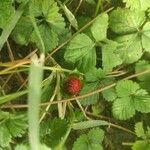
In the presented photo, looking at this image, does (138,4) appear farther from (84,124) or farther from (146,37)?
(84,124)

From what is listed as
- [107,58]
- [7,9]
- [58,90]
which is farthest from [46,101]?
[7,9]

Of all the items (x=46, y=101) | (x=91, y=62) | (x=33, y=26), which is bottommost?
(x=46, y=101)

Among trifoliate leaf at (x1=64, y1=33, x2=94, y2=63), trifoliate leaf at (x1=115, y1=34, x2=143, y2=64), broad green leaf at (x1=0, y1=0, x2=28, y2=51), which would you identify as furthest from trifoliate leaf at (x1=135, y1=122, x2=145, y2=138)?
broad green leaf at (x1=0, y1=0, x2=28, y2=51)

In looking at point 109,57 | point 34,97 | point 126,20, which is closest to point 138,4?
point 126,20

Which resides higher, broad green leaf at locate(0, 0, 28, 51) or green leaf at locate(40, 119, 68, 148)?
broad green leaf at locate(0, 0, 28, 51)

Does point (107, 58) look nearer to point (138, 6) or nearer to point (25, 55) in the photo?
point (138, 6)

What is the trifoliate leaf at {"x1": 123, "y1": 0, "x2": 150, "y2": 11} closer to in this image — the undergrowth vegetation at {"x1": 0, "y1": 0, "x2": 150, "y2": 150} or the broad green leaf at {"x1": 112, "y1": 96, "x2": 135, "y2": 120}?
the undergrowth vegetation at {"x1": 0, "y1": 0, "x2": 150, "y2": 150}
